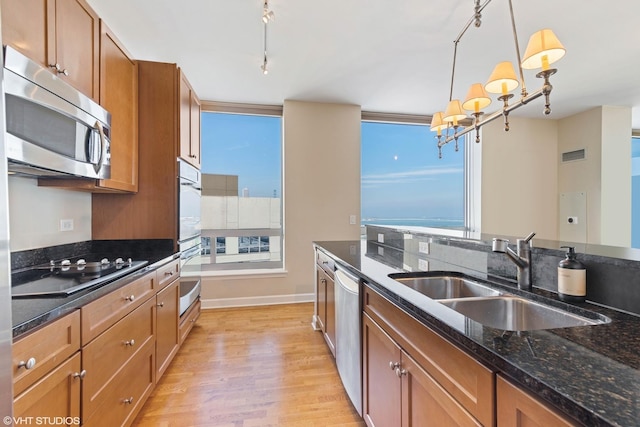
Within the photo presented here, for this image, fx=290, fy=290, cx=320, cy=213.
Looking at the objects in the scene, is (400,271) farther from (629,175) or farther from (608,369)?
(629,175)

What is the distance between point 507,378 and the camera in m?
0.65

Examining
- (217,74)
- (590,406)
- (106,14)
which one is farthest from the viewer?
(217,74)

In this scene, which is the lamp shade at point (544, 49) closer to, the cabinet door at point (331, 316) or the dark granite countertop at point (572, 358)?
the dark granite countertop at point (572, 358)

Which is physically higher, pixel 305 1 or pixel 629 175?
pixel 305 1

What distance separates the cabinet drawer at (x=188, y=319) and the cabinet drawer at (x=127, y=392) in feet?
2.02

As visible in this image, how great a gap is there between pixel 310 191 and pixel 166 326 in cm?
232

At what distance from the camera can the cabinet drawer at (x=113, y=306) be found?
3.94 feet

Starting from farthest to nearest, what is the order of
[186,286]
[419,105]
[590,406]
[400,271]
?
[419,105], [186,286], [400,271], [590,406]

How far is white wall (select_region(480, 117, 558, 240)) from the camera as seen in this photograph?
177 inches

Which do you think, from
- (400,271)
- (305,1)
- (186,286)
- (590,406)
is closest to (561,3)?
(305,1)

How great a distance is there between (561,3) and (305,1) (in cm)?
185

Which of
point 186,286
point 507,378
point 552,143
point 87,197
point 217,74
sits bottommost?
point 186,286

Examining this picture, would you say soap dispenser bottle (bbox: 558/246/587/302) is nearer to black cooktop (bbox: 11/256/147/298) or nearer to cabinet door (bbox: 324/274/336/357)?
cabinet door (bbox: 324/274/336/357)

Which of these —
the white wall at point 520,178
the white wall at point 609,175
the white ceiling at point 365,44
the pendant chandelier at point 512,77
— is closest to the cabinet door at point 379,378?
the pendant chandelier at point 512,77
